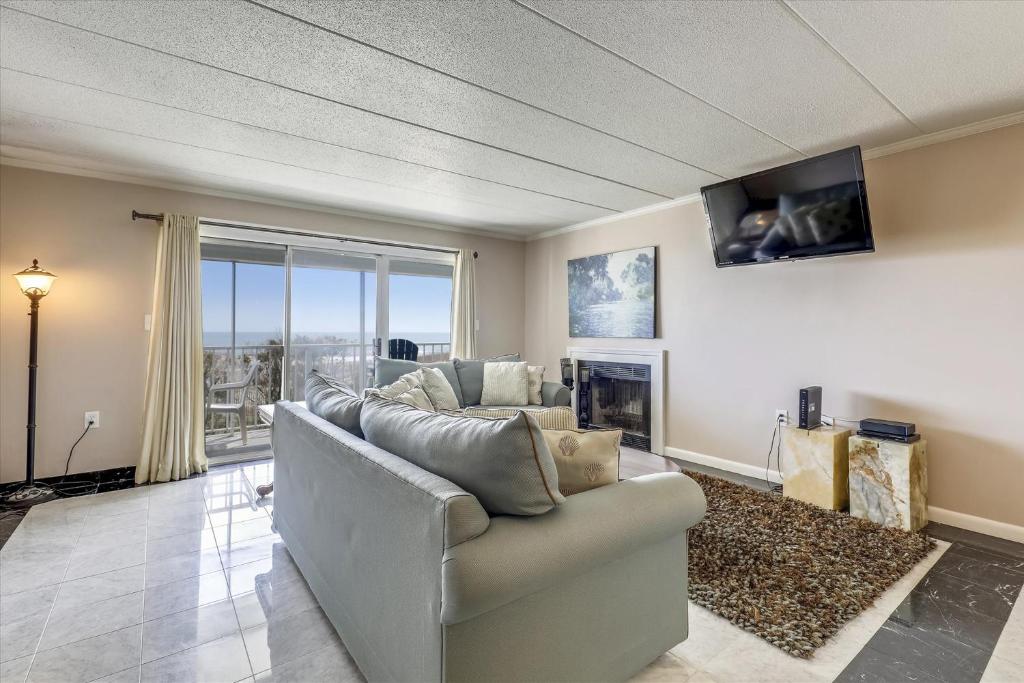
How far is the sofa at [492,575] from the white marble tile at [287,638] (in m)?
0.12

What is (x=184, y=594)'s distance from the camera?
2.07m

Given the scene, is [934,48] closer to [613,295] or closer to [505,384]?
[613,295]

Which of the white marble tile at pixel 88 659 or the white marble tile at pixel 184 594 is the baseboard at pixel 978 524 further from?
the white marble tile at pixel 88 659

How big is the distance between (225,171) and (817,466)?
179 inches

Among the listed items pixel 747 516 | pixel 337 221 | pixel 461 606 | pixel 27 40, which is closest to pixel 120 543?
pixel 27 40

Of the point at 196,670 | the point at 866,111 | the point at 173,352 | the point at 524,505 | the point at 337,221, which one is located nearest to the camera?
the point at 524,505

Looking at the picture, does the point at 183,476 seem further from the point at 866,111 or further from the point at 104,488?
the point at 866,111

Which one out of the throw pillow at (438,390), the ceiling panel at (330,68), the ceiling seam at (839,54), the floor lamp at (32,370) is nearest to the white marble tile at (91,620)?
the floor lamp at (32,370)

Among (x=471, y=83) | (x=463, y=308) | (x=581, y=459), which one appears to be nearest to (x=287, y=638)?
(x=581, y=459)

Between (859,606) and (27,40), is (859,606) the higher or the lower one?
the lower one

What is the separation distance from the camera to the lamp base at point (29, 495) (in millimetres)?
3090

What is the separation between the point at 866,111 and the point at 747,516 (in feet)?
7.64

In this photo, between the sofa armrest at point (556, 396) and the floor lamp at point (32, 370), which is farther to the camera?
the sofa armrest at point (556, 396)

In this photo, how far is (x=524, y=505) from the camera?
3.97 ft
